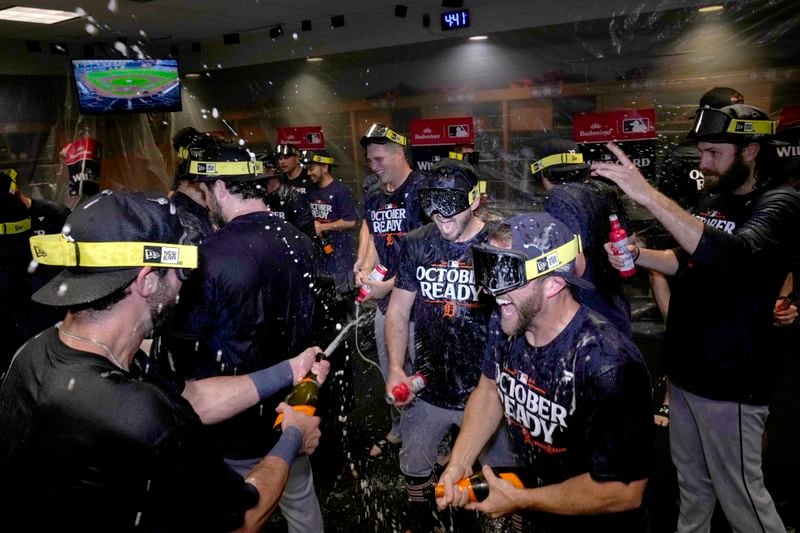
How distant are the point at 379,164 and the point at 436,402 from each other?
2647mm

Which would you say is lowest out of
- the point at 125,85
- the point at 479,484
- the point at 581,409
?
the point at 479,484

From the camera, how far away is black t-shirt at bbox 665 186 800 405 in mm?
2859

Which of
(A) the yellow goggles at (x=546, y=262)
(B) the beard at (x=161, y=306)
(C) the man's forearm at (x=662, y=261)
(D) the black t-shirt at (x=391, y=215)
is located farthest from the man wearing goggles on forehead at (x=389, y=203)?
(B) the beard at (x=161, y=306)

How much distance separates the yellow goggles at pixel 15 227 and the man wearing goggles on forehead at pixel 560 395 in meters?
4.80

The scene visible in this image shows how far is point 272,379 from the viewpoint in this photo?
117 inches

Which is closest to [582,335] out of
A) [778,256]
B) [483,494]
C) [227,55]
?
[483,494]

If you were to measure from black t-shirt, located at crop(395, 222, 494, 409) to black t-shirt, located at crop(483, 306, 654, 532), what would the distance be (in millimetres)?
903

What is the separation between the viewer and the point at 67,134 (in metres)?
13.2

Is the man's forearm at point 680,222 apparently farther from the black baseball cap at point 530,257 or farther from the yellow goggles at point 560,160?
the yellow goggles at point 560,160

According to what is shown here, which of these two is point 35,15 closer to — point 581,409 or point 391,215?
point 391,215


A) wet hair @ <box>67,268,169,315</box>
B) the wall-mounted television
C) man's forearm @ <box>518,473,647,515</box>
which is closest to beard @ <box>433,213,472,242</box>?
man's forearm @ <box>518,473,647,515</box>

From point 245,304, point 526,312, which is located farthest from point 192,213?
point 526,312

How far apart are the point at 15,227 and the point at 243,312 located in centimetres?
348

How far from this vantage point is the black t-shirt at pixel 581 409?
2047 millimetres
